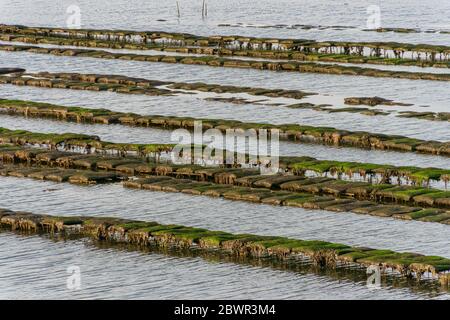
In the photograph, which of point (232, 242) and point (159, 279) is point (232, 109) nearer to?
point (232, 242)

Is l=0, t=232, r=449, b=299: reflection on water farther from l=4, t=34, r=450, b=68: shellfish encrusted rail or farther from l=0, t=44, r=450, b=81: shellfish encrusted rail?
l=4, t=34, r=450, b=68: shellfish encrusted rail

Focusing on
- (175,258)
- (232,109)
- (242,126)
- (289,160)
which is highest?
(242,126)

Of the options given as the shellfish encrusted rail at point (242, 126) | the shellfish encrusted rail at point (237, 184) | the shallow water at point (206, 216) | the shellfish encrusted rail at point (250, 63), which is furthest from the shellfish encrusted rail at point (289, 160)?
the shellfish encrusted rail at point (250, 63)

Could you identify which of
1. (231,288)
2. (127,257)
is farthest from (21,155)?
(231,288)

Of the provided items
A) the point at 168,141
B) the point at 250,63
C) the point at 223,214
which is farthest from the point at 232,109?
the point at 223,214

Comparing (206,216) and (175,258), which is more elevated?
(206,216)

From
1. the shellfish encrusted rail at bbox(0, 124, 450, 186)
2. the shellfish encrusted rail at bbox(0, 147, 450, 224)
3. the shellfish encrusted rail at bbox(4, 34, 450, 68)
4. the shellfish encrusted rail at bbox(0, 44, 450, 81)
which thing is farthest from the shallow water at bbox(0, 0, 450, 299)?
the shellfish encrusted rail at bbox(4, 34, 450, 68)

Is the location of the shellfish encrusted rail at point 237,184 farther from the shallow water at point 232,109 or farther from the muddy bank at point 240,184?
the shallow water at point 232,109
